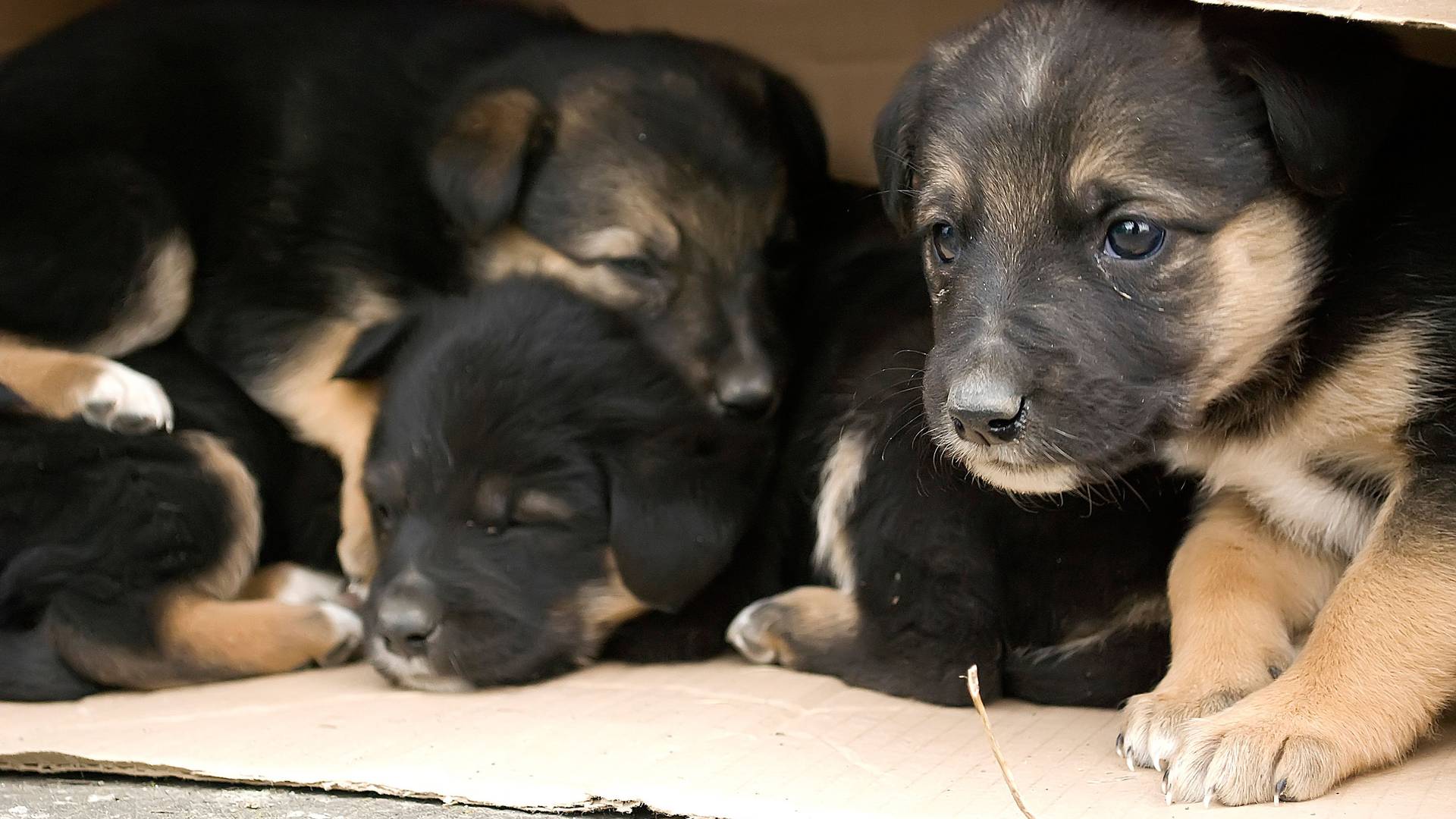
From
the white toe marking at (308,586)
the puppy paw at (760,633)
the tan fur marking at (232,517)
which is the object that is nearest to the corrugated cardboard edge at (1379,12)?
the puppy paw at (760,633)

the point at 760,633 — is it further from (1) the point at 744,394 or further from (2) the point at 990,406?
(2) the point at 990,406

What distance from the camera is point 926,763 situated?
286 cm

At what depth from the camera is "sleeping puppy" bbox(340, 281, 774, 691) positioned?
3469mm

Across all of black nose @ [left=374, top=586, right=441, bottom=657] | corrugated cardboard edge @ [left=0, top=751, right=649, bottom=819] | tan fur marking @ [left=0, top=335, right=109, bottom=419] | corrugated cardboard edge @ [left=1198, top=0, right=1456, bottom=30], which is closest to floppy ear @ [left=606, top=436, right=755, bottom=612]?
black nose @ [left=374, top=586, right=441, bottom=657]

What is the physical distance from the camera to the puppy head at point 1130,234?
2.71 meters

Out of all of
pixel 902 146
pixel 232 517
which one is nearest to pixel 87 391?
pixel 232 517

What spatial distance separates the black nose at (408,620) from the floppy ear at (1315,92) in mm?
2001

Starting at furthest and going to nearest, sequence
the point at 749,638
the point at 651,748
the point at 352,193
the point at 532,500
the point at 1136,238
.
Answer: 1. the point at 352,193
2. the point at 749,638
3. the point at 532,500
4. the point at 651,748
5. the point at 1136,238

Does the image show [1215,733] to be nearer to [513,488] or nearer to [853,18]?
[513,488]

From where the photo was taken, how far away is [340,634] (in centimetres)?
374

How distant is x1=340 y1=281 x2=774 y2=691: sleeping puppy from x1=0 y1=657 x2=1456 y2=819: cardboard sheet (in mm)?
134

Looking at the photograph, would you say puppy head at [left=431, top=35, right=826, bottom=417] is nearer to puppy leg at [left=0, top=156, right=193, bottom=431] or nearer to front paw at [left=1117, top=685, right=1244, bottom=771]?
puppy leg at [left=0, top=156, right=193, bottom=431]

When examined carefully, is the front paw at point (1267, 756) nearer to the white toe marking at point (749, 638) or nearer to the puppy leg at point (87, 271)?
the white toe marking at point (749, 638)

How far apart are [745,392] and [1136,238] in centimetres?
127
